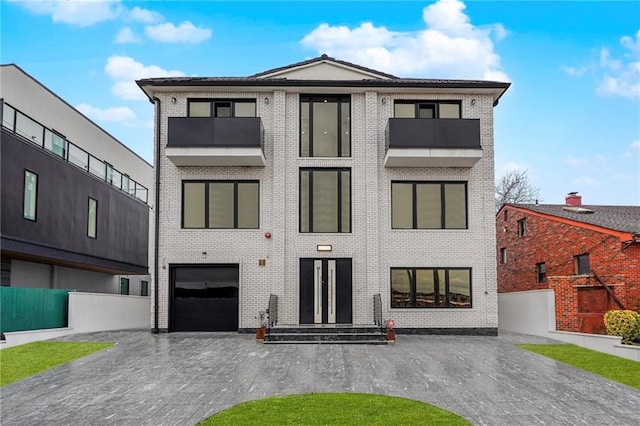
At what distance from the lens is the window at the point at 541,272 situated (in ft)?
66.3

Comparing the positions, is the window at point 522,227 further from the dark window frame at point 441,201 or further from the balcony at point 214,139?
the balcony at point 214,139

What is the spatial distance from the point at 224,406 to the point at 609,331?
1025 cm

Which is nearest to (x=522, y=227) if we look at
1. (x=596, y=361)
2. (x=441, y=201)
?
(x=441, y=201)

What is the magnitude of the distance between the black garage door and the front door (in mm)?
2109

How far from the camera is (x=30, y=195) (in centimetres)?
1723

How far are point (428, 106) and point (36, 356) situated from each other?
42.6 ft

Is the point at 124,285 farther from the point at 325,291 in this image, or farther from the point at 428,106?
the point at 428,106

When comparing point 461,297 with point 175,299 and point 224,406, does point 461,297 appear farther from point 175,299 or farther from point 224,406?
point 224,406

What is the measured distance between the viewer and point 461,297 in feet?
53.9

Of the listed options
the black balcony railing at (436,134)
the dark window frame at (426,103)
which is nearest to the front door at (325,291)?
the black balcony railing at (436,134)

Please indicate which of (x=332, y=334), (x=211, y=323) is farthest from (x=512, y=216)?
(x=211, y=323)

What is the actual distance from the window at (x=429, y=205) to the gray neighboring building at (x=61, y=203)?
11.6 meters

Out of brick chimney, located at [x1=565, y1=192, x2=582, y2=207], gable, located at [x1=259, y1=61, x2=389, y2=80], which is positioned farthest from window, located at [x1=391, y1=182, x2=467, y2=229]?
brick chimney, located at [x1=565, y1=192, x2=582, y2=207]

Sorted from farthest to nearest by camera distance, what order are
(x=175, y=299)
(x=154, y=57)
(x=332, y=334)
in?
(x=154, y=57) → (x=175, y=299) → (x=332, y=334)
